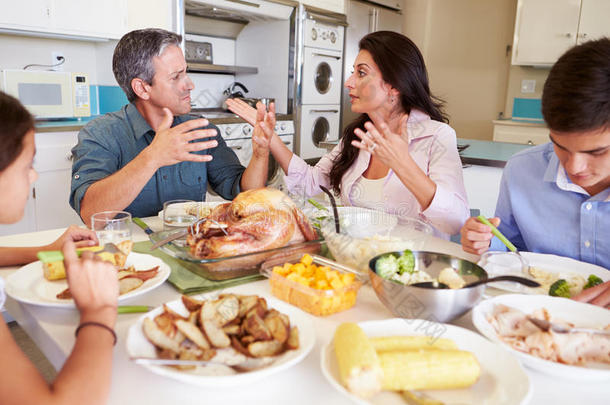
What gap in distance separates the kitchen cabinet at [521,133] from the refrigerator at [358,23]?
1.49 meters

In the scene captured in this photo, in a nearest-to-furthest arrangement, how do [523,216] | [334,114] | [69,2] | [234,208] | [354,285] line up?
[354,285]
[234,208]
[523,216]
[69,2]
[334,114]

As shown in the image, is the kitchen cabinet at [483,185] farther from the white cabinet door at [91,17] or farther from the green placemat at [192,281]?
the white cabinet door at [91,17]

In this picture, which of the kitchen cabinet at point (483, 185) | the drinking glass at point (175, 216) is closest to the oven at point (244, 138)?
the kitchen cabinet at point (483, 185)

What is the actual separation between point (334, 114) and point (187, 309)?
426 centimetres

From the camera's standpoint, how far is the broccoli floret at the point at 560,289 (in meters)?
0.99

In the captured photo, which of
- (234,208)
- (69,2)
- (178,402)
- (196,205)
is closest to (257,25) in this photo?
(69,2)

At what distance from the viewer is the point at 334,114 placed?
16.2 ft

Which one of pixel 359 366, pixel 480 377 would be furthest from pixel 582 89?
pixel 359 366

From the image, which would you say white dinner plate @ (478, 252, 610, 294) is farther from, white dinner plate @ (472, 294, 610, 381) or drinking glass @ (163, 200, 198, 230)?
drinking glass @ (163, 200, 198, 230)

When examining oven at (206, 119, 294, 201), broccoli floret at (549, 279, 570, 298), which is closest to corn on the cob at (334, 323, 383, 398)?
broccoli floret at (549, 279, 570, 298)

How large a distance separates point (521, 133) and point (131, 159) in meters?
4.22

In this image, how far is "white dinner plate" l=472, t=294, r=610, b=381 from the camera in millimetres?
701

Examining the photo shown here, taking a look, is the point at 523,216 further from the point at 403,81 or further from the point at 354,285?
the point at 354,285

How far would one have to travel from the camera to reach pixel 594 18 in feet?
15.5
